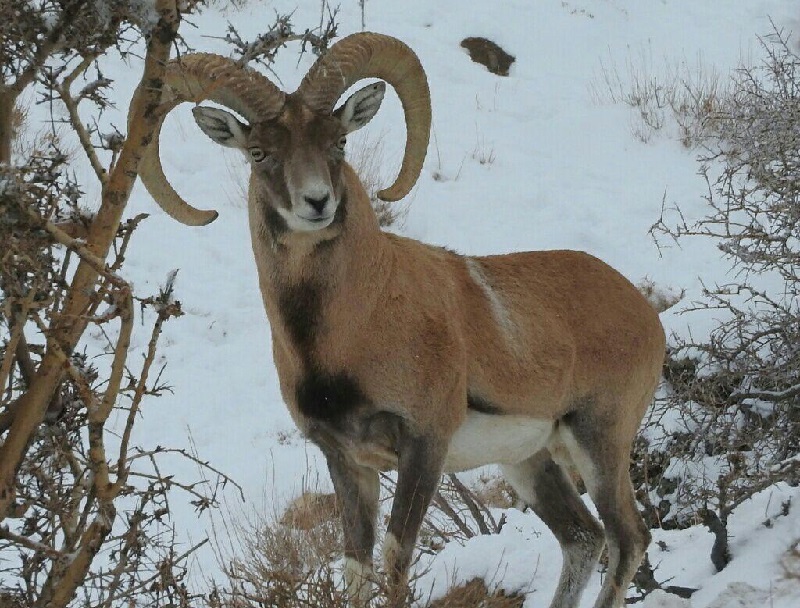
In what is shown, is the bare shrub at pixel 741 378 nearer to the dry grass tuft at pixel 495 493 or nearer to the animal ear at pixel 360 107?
the dry grass tuft at pixel 495 493

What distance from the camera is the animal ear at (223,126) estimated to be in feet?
16.6

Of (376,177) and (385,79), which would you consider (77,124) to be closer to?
(385,79)

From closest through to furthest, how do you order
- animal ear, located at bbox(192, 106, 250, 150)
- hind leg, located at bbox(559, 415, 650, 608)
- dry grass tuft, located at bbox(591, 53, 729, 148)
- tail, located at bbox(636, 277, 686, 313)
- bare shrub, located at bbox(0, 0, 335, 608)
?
bare shrub, located at bbox(0, 0, 335, 608) → animal ear, located at bbox(192, 106, 250, 150) → hind leg, located at bbox(559, 415, 650, 608) → tail, located at bbox(636, 277, 686, 313) → dry grass tuft, located at bbox(591, 53, 729, 148)

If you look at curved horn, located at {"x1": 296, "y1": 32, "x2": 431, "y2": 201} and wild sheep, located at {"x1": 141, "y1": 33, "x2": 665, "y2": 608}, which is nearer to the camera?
wild sheep, located at {"x1": 141, "y1": 33, "x2": 665, "y2": 608}

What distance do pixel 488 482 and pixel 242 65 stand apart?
7227 millimetres

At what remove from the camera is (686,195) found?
1298 centimetres

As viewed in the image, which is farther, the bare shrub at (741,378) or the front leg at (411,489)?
the bare shrub at (741,378)

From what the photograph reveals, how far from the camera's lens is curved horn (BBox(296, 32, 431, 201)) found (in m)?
5.08

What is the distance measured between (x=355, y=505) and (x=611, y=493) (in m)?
1.44

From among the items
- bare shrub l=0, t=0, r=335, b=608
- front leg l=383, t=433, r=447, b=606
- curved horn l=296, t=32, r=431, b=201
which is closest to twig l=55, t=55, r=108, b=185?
bare shrub l=0, t=0, r=335, b=608

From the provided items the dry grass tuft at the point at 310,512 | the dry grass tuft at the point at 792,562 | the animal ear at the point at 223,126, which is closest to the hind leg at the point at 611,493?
the dry grass tuft at the point at 792,562

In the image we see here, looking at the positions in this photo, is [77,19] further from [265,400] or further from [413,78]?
[265,400]

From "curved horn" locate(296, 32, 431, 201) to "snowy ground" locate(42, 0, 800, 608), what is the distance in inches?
85.9

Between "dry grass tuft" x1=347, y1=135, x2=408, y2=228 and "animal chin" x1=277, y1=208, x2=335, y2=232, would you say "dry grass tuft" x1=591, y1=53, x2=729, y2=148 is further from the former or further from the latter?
"animal chin" x1=277, y1=208, x2=335, y2=232
